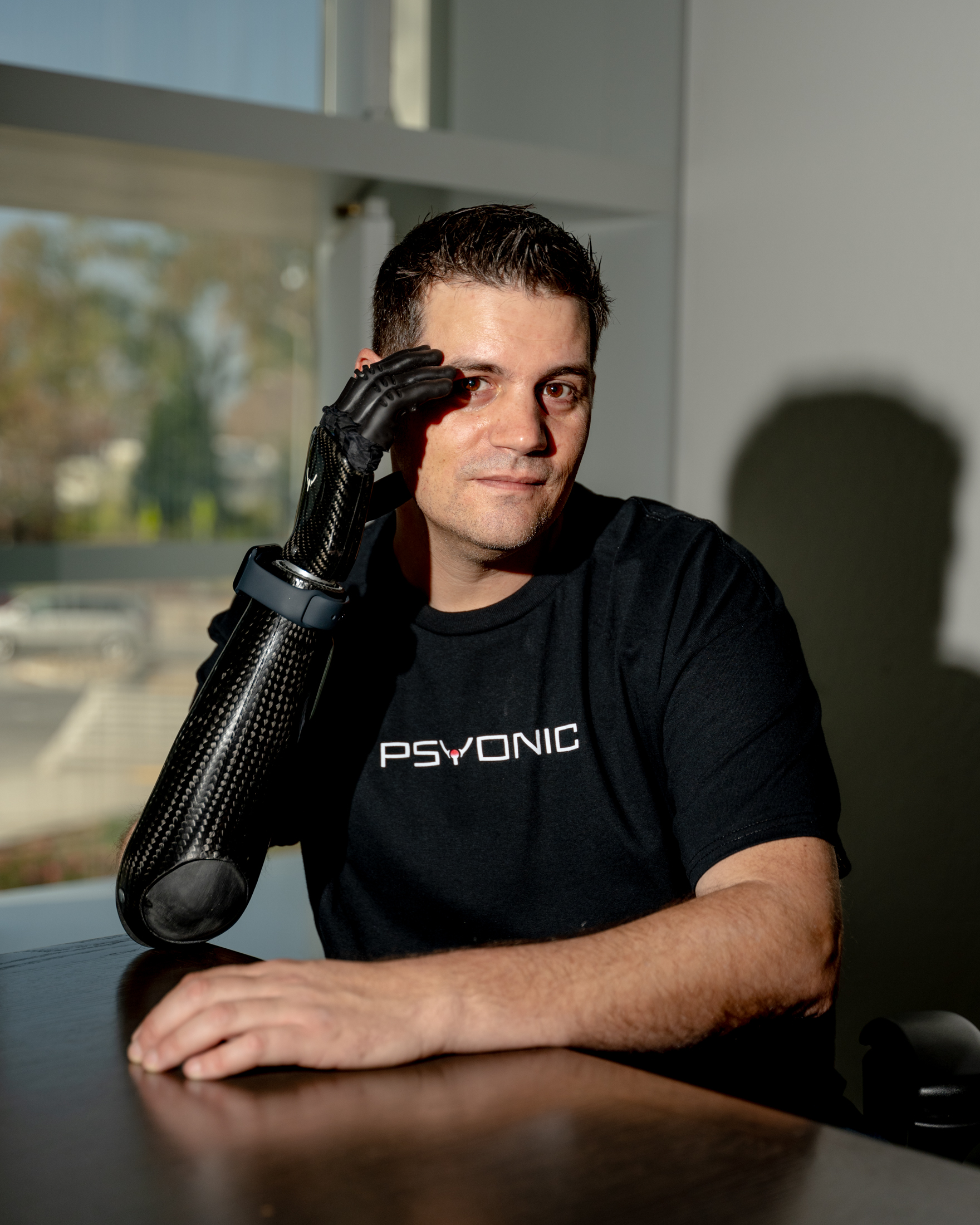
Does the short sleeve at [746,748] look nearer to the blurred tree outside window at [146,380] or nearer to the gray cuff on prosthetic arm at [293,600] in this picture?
the gray cuff on prosthetic arm at [293,600]

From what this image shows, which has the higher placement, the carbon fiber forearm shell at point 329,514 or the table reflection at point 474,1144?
the carbon fiber forearm shell at point 329,514

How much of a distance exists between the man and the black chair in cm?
7

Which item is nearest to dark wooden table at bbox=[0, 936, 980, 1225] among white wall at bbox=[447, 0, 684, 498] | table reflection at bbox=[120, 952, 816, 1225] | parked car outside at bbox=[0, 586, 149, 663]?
table reflection at bbox=[120, 952, 816, 1225]

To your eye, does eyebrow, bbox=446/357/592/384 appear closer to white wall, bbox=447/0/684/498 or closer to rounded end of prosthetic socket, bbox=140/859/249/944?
rounded end of prosthetic socket, bbox=140/859/249/944

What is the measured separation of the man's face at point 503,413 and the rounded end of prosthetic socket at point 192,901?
0.46 m

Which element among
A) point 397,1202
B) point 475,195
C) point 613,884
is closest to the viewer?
point 397,1202

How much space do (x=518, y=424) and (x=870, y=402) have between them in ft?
3.52

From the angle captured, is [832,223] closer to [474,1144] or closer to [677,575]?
[677,575]

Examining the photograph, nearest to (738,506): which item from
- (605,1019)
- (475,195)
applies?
(475,195)

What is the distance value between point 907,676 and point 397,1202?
1657mm

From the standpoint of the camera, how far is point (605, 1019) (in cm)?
87

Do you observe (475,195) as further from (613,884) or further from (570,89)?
(613,884)

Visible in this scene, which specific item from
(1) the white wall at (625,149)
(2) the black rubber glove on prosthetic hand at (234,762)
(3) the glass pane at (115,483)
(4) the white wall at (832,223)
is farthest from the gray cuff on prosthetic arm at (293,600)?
(3) the glass pane at (115,483)

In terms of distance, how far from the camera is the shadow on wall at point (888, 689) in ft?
6.51
